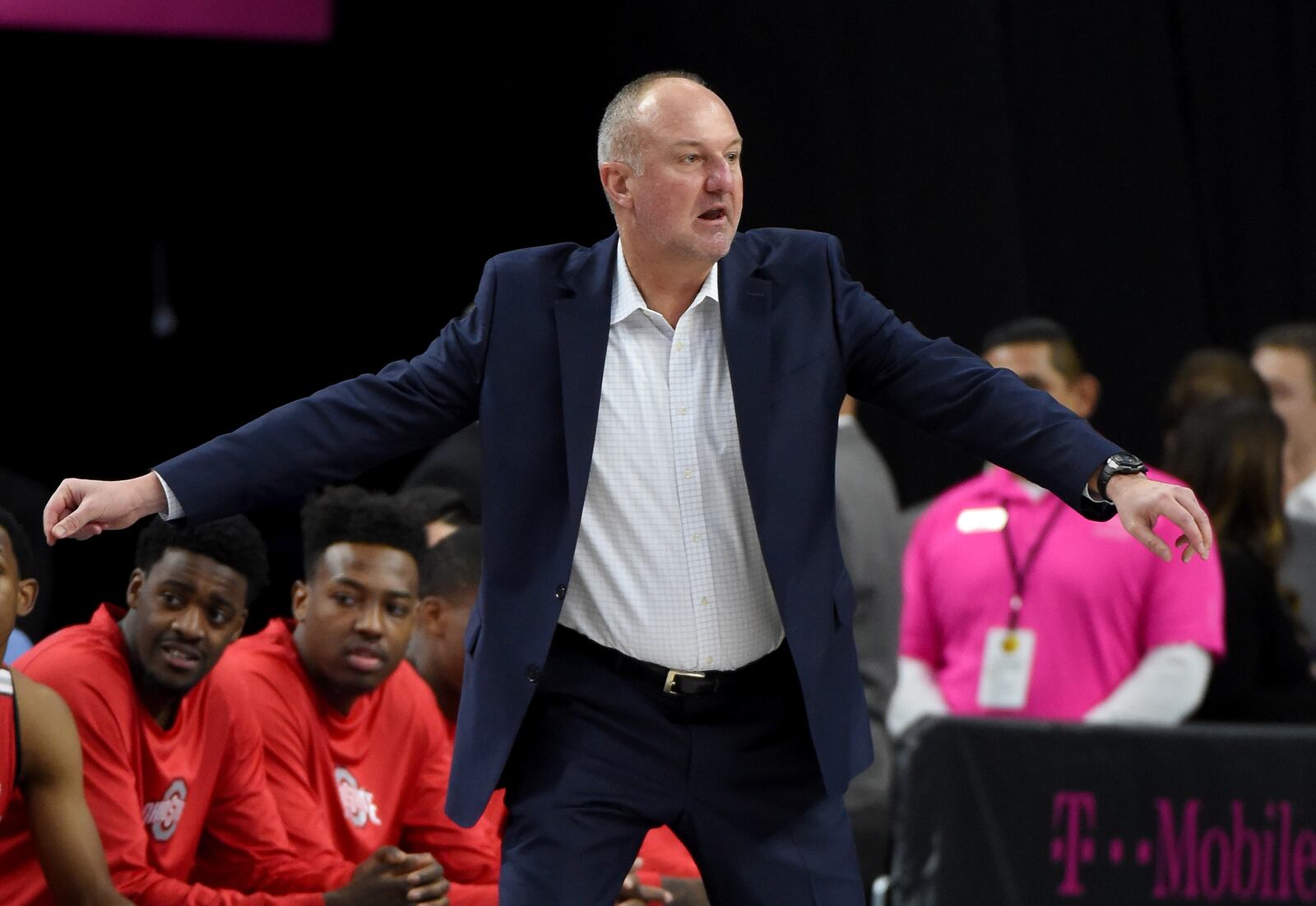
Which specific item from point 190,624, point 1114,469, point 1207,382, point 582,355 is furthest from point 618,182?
point 1207,382

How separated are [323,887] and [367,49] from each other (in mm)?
4576

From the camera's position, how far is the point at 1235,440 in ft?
16.4

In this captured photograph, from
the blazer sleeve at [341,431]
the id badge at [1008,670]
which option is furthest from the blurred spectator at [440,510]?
the blazer sleeve at [341,431]

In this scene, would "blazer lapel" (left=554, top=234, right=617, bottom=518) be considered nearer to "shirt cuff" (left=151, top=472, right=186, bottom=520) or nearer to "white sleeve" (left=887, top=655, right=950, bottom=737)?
"shirt cuff" (left=151, top=472, right=186, bottom=520)

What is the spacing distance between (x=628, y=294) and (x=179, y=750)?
1251 millimetres

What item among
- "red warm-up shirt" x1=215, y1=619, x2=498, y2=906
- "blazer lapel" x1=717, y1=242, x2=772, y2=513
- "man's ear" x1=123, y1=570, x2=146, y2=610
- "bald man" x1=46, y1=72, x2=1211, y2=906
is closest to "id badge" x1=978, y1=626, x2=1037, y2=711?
"red warm-up shirt" x1=215, y1=619, x2=498, y2=906

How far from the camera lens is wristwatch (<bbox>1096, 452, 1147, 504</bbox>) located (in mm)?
2639

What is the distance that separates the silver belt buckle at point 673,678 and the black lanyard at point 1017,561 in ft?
7.20

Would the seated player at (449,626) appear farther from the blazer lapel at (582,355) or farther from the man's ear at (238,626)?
the blazer lapel at (582,355)

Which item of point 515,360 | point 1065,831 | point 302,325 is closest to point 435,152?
point 302,325

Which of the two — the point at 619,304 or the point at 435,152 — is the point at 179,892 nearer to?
the point at 619,304

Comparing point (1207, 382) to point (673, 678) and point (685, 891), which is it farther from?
point (673, 678)

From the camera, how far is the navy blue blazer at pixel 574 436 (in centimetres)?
274

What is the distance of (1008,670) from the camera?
15.8ft
